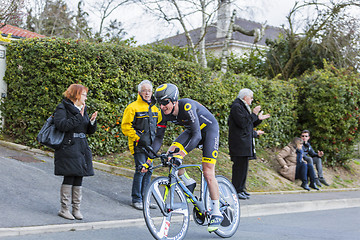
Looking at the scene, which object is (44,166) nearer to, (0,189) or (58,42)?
(0,189)

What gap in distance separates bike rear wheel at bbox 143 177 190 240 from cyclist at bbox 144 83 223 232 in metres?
0.36

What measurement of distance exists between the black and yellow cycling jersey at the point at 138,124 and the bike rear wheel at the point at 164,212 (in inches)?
75.4

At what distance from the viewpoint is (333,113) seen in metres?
15.2

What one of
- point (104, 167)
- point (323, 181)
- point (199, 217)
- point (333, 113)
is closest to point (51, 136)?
Answer: point (199, 217)

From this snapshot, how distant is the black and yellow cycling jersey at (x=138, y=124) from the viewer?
7355mm

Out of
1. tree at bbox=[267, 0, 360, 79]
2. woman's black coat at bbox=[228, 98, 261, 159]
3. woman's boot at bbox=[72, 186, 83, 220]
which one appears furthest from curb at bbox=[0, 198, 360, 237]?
tree at bbox=[267, 0, 360, 79]

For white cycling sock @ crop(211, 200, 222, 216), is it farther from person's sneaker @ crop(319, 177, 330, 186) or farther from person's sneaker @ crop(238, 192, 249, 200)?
person's sneaker @ crop(319, 177, 330, 186)

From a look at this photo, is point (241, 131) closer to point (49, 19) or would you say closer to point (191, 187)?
point (191, 187)

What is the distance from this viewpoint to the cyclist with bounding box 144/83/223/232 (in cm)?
546

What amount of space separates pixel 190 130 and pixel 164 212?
3.70 feet

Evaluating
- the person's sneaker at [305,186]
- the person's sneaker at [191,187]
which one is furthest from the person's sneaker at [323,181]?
the person's sneaker at [191,187]

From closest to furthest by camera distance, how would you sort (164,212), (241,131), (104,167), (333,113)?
1. (164,212)
2. (241,131)
3. (104,167)
4. (333,113)

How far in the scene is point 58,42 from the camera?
34.4ft

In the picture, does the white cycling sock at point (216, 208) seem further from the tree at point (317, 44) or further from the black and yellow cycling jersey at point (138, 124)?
the tree at point (317, 44)
